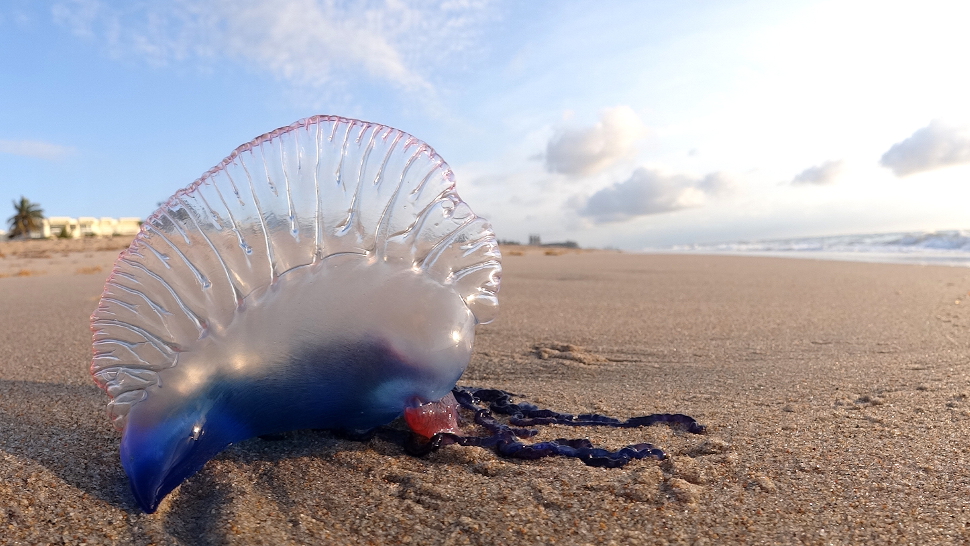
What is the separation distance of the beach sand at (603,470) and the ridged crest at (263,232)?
12.4 inches

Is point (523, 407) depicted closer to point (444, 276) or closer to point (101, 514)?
point (444, 276)

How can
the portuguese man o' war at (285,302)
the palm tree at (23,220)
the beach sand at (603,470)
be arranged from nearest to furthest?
the beach sand at (603,470)
the portuguese man o' war at (285,302)
the palm tree at (23,220)

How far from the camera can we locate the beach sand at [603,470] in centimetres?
131

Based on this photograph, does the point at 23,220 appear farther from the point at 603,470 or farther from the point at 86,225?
the point at 603,470

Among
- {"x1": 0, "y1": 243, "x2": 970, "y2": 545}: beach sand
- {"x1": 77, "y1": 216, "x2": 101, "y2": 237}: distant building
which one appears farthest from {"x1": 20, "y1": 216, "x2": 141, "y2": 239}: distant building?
{"x1": 0, "y1": 243, "x2": 970, "y2": 545}: beach sand

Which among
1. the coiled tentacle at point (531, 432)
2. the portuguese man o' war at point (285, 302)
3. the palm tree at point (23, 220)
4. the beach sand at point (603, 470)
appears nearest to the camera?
the beach sand at point (603, 470)

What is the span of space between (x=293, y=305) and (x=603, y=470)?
0.89 metres

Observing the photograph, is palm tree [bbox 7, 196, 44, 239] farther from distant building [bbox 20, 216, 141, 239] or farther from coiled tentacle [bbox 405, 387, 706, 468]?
coiled tentacle [bbox 405, 387, 706, 468]

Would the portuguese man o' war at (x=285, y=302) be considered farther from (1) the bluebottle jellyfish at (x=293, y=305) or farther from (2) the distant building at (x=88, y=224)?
(2) the distant building at (x=88, y=224)

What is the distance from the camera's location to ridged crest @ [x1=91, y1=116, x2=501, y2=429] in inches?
58.4

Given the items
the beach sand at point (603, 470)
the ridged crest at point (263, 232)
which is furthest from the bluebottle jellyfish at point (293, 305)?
the beach sand at point (603, 470)

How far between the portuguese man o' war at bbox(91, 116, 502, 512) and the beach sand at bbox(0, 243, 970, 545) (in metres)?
0.13

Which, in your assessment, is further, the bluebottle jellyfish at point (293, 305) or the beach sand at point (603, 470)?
the bluebottle jellyfish at point (293, 305)

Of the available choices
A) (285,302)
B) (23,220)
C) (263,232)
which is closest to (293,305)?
(285,302)
